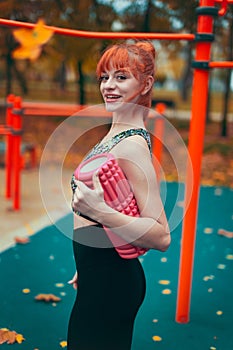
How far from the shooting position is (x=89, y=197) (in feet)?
5.10

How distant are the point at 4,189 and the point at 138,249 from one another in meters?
5.37

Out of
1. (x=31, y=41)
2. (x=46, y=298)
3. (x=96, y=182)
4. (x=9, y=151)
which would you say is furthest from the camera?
(x=9, y=151)

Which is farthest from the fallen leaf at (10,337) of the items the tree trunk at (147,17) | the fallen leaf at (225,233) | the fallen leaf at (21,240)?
the tree trunk at (147,17)

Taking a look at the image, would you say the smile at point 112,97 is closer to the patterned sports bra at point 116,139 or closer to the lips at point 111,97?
the lips at point 111,97

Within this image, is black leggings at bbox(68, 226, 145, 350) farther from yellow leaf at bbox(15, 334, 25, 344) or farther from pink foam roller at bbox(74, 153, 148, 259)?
yellow leaf at bbox(15, 334, 25, 344)

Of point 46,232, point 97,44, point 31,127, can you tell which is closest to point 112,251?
point 46,232

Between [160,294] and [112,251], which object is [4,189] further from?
[112,251]

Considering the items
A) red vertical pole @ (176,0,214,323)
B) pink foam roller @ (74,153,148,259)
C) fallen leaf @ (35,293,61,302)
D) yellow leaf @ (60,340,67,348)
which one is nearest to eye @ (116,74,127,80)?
pink foam roller @ (74,153,148,259)

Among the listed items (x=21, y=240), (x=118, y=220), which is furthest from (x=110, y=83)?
(x=21, y=240)

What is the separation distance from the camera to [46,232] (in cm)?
500

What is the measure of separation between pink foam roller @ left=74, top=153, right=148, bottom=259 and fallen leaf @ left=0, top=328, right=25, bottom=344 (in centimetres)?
146

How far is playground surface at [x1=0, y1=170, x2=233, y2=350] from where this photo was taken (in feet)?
9.72

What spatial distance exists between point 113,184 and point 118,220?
0.12m

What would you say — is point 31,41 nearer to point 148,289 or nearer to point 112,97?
point 112,97
